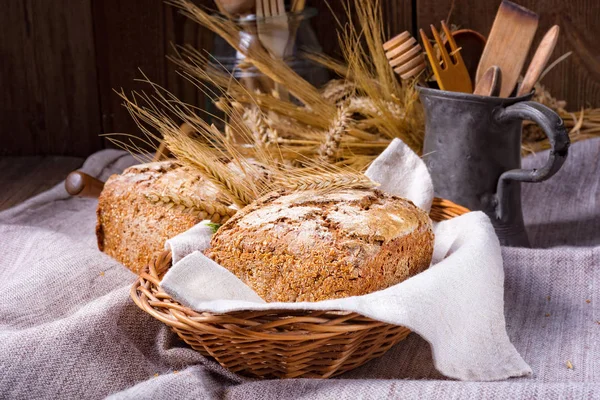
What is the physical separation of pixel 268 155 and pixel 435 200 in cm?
31

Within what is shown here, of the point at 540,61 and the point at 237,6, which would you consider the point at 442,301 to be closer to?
the point at 540,61

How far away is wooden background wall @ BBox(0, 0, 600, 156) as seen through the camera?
196cm

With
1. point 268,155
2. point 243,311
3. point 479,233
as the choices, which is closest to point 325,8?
point 268,155

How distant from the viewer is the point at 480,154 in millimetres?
1384

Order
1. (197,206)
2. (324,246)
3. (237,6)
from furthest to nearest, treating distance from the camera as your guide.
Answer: (237,6) → (197,206) → (324,246)

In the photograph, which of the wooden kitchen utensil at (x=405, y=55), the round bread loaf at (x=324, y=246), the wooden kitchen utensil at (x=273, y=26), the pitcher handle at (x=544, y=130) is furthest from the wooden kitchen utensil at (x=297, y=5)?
the round bread loaf at (x=324, y=246)

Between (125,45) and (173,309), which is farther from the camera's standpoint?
(125,45)

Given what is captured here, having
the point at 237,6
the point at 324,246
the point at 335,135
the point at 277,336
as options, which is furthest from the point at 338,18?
the point at 277,336

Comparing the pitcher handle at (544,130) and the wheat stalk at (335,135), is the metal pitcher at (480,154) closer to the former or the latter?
the pitcher handle at (544,130)

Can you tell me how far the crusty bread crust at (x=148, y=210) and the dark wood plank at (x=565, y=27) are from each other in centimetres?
95

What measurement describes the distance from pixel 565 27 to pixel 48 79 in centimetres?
140

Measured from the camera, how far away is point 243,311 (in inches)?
35.6

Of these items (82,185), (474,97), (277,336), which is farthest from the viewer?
(82,185)

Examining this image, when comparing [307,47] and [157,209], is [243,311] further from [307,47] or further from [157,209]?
[307,47]
